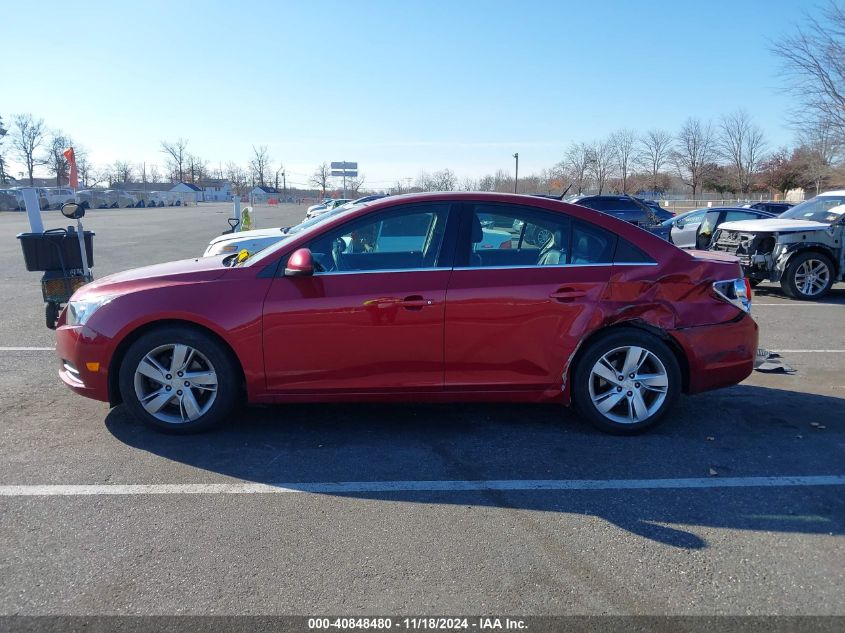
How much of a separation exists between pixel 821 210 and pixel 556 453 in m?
9.36

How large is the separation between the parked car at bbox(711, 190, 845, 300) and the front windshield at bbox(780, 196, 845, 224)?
0.02m

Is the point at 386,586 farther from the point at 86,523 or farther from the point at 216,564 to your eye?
the point at 86,523

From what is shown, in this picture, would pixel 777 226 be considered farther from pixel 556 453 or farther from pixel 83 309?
pixel 83 309

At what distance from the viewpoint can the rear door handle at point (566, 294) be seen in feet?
14.0

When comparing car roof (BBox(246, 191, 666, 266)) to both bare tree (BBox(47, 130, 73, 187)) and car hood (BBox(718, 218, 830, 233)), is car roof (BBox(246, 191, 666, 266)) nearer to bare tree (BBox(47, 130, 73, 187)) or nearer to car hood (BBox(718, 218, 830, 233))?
car hood (BBox(718, 218, 830, 233))

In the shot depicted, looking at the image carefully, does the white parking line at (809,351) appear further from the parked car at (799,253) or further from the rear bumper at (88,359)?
the rear bumper at (88,359)

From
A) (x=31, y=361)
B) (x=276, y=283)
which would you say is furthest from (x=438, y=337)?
(x=31, y=361)

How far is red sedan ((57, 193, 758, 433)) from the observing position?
4191 millimetres

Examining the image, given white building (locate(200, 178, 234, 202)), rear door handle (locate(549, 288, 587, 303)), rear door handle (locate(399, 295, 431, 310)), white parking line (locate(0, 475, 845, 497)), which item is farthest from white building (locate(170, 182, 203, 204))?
rear door handle (locate(549, 288, 587, 303))

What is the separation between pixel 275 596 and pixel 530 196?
3.15 meters

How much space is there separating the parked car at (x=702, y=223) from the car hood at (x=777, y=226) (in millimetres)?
2007

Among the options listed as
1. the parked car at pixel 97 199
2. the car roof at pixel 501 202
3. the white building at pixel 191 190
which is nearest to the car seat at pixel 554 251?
the car roof at pixel 501 202

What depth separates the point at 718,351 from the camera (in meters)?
4.45

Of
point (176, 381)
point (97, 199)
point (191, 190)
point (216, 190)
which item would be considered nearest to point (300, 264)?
point (176, 381)
